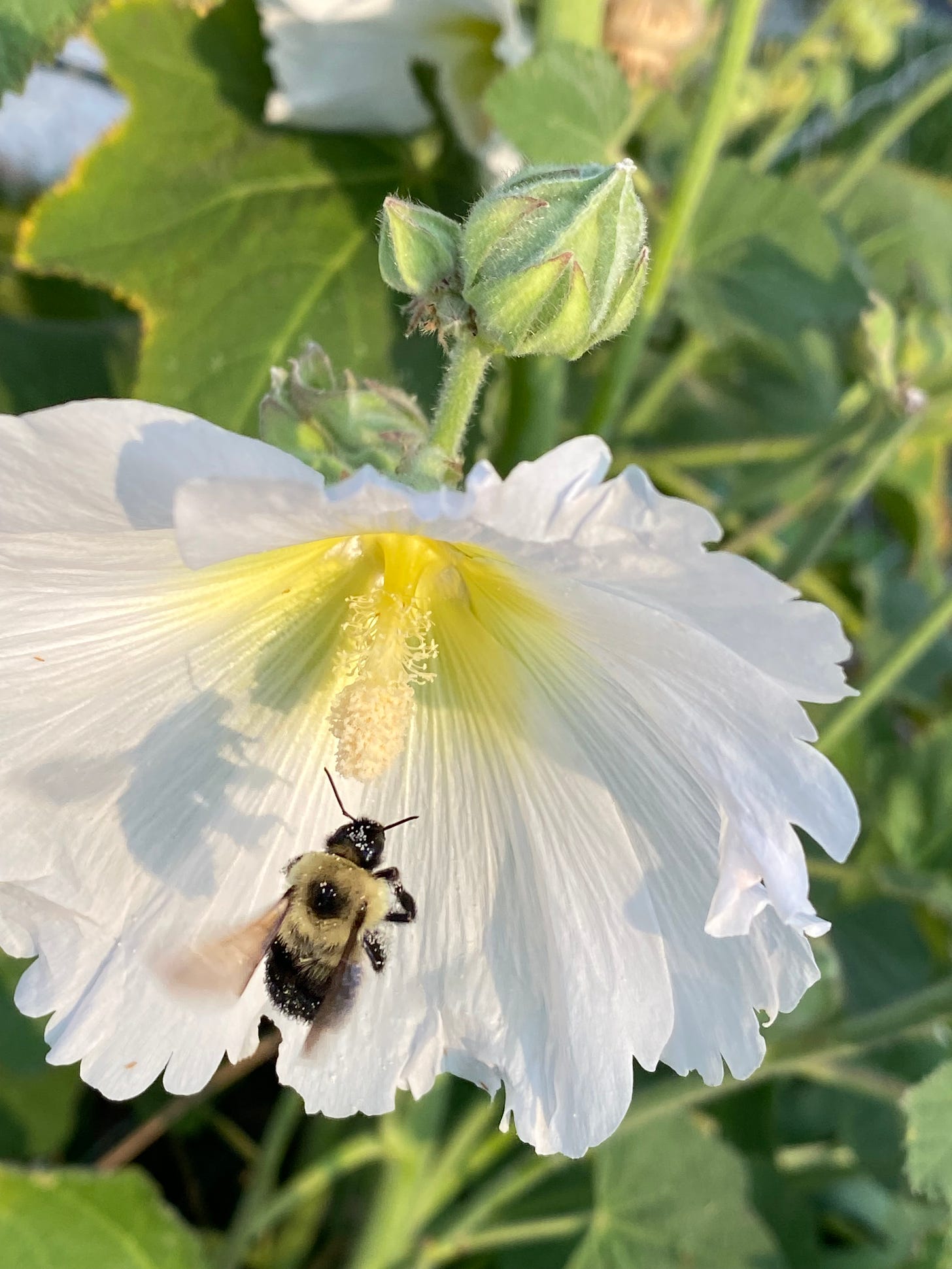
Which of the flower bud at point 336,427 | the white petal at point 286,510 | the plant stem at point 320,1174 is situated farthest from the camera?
the plant stem at point 320,1174

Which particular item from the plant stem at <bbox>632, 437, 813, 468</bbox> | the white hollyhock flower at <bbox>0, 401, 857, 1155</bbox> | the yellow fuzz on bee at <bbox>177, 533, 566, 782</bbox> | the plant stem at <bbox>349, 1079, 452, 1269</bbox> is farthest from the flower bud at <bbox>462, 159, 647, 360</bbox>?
the plant stem at <bbox>349, 1079, 452, 1269</bbox>

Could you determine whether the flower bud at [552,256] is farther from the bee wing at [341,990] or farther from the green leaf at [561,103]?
the bee wing at [341,990]

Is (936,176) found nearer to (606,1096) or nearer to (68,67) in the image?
(68,67)

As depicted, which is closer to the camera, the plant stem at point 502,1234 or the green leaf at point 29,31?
the green leaf at point 29,31

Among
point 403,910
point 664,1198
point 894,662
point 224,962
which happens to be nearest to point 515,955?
point 403,910

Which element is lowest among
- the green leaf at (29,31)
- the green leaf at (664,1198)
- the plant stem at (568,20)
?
the green leaf at (664,1198)

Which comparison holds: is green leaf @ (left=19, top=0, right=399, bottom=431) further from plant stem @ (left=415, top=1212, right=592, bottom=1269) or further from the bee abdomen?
plant stem @ (left=415, top=1212, right=592, bottom=1269)

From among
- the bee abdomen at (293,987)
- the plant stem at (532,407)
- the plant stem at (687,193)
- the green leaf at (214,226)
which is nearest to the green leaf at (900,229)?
the plant stem at (687,193)
